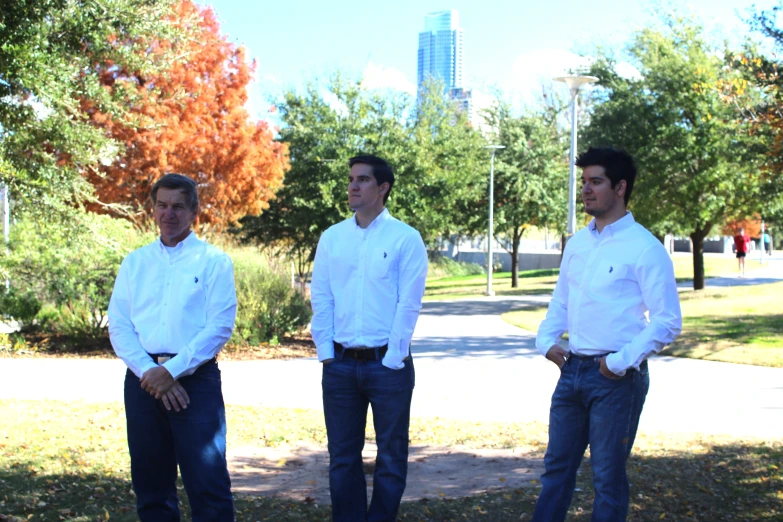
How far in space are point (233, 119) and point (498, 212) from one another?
49.2ft

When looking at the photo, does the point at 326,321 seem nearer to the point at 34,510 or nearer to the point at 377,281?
the point at 377,281

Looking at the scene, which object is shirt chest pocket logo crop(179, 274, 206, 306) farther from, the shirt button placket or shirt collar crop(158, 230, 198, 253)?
the shirt button placket

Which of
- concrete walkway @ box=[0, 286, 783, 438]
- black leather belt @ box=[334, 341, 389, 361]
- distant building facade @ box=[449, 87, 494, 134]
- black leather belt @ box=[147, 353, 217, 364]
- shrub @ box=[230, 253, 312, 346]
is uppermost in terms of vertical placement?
distant building facade @ box=[449, 87, 494, 134]

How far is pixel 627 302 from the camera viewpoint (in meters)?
3.81

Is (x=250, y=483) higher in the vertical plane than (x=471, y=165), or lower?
lower

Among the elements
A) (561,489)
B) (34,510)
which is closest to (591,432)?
(561,489)

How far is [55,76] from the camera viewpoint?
923 centimetres

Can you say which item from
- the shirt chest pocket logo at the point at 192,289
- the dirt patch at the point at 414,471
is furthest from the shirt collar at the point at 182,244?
the dirt patch at the point at 414,471

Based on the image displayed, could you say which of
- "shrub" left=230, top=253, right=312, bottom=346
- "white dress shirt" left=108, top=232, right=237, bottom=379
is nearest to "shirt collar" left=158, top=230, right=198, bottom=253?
"white dress shirt" left=108, top=232, right=237, bottom=379

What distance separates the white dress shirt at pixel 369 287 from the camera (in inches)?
169

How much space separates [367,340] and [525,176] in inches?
1201

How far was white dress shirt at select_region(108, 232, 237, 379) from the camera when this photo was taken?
384 centimetres

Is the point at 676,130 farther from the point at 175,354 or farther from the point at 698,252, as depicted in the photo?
the point at 175,354

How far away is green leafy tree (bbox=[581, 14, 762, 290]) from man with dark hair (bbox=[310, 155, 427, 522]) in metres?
19.6
